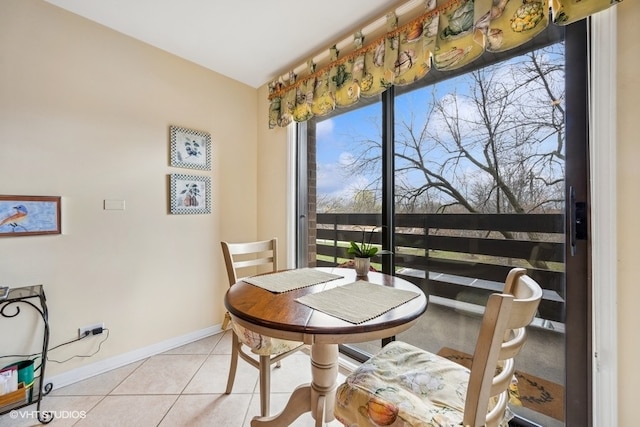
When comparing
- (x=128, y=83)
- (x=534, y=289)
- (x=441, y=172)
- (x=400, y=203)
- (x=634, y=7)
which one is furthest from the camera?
(x=128, y=83)

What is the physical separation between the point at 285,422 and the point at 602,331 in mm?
1388

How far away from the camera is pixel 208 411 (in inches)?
59.1

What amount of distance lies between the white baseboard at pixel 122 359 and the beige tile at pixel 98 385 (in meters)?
0.03

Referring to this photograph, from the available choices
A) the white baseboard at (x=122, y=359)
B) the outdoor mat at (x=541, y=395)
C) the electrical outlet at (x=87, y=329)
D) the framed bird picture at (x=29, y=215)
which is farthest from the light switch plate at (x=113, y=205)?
the outdoor mat at (x=541, y=395)

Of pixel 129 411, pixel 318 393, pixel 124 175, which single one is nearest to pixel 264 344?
pixel 318 393

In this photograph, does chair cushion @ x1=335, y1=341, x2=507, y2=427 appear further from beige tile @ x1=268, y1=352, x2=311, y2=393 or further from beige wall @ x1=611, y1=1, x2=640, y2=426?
beige tile @ x1=268, y1=352, x2=311, y2=393

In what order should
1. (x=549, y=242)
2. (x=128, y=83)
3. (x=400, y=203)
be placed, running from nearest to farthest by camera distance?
(x=549, y=242), (x=400, y=203), (x=128, y=83)

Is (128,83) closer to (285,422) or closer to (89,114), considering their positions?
(89,114)

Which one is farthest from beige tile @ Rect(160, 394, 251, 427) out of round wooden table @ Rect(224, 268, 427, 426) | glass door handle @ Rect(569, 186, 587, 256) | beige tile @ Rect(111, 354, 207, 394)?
glass door handle @ Rect(569, 186, 587, 256)

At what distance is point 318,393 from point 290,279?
530mm

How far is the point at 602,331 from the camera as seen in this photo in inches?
40.4

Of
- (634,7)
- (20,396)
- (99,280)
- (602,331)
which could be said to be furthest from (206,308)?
(634,7)

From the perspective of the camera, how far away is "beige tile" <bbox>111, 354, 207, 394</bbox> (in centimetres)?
168

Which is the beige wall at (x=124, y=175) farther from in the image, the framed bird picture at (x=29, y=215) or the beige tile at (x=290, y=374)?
the beige tile at (x=290, y=374)
